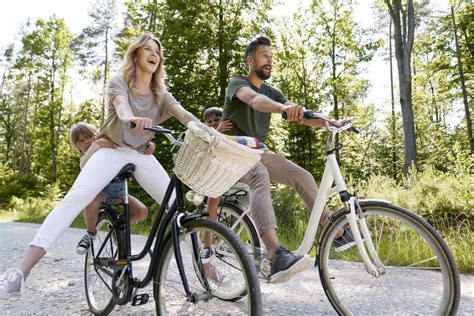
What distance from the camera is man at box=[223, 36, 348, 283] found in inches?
105

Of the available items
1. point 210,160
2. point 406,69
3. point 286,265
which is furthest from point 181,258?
point 406,69

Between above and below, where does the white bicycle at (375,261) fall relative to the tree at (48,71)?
below

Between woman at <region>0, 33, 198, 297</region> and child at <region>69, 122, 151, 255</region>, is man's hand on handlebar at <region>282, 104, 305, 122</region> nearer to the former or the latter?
woman at <region>0, 33, 198, 297</region>

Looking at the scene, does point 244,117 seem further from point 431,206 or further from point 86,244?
point 431,206

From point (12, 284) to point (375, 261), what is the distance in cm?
216

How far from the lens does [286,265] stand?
2.65 meters

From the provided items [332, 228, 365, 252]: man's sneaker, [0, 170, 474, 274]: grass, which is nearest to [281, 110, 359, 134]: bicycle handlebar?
[332, 228, 365, 252]: man's sneaker

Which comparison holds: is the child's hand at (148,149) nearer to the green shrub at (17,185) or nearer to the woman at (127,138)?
the woman at (127,138)

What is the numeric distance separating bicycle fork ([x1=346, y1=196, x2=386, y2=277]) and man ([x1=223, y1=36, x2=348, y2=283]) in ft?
1.07

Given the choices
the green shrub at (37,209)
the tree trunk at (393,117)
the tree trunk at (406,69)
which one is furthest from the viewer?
the tree trunk at (393,117)

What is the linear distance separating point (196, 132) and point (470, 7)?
23.5 metres

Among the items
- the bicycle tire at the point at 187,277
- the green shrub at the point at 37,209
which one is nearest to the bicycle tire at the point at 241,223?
Result: the bicycle tire at the point at 187,277

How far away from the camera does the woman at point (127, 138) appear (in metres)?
2.68

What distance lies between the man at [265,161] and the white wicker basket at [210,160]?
0.59m
